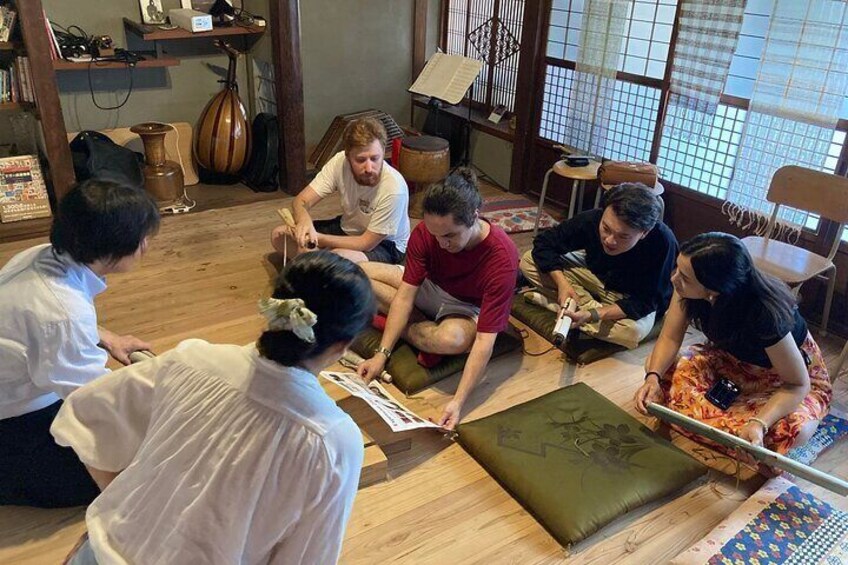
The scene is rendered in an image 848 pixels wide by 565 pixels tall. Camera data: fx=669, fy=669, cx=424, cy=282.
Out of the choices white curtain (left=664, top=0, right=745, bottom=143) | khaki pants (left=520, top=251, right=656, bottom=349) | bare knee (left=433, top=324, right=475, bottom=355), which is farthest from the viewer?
white curtain (left=664, top=0, right=745, bottom=143)

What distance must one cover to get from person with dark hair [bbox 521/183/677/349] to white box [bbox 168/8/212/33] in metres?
2.46

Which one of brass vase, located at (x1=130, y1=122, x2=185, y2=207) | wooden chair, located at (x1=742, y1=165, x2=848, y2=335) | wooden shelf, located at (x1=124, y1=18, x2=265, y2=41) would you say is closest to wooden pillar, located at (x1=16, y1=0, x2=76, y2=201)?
brass vase, located at (x1=130, y1=122, x2=185, y2=207)

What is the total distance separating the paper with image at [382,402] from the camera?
2.09 m

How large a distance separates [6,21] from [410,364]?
2.81m

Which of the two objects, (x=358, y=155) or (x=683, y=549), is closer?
(x=683, y=549)

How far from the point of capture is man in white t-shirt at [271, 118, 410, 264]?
2.73 meters

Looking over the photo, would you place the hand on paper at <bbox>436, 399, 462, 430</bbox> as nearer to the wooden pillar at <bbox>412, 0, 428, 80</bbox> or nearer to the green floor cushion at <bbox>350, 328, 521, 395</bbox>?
the green floor cushion at <bbox>350, 328, 521, 395</bbox>

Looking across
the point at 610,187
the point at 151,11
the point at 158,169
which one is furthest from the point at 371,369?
the point at 151,11

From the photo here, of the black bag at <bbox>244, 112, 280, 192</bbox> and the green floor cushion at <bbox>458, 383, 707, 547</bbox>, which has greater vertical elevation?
the black bag at <bbox>244, 112, 280, 192</bbox>

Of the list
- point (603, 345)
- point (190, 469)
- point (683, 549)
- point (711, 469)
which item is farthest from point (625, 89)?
point (190, 469)

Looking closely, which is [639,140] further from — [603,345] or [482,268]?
[482,268]

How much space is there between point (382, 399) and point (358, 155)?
104cm

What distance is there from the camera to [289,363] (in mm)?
979

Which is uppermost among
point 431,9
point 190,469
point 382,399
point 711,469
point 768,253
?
point 431,9
